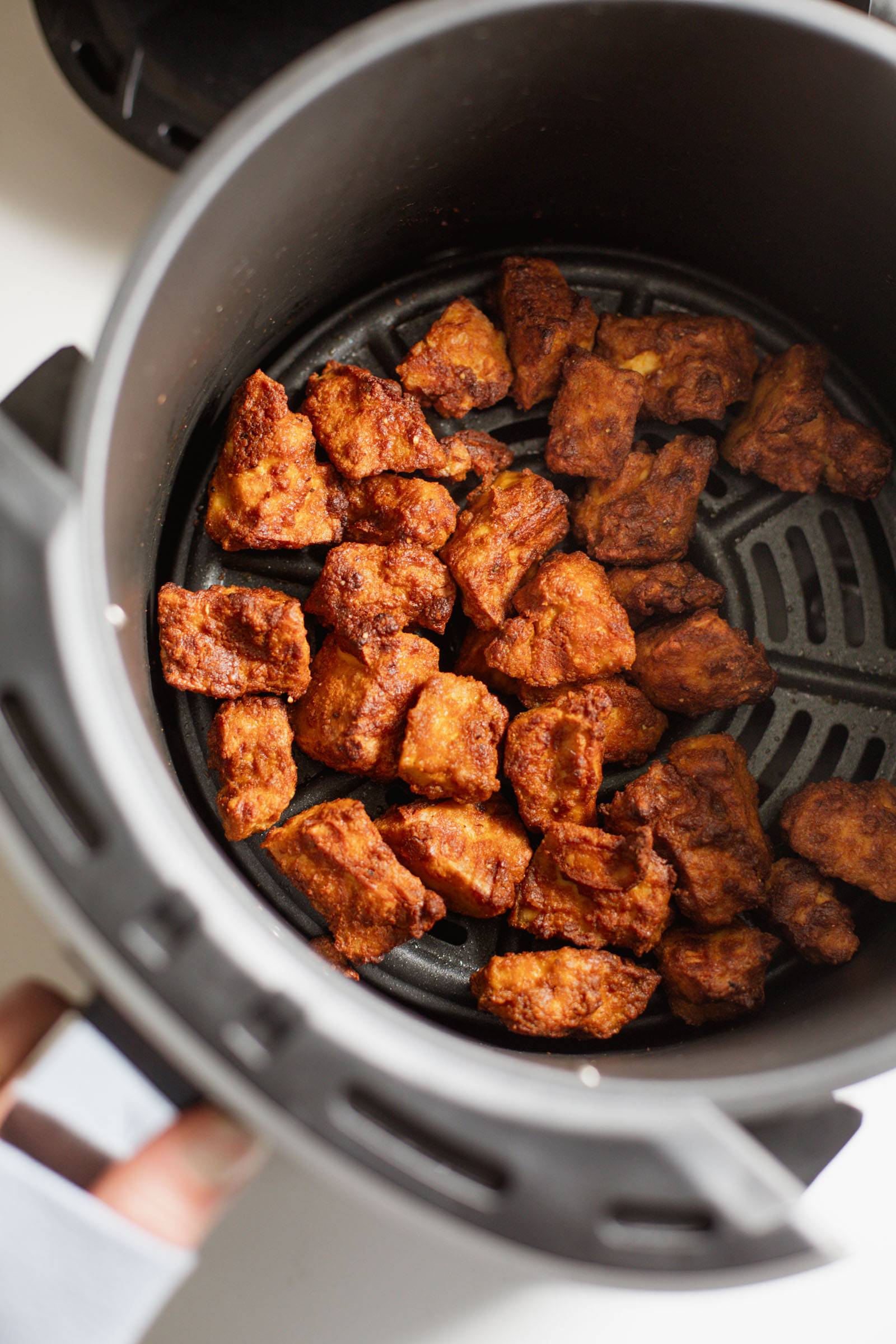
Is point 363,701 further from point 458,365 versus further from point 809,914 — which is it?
point 809,914

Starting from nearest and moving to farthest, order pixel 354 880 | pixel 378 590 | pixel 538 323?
pixel 354 880 → pixel 378 590 → pixel 538 323

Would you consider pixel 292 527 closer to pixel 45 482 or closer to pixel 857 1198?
pixel 45 482

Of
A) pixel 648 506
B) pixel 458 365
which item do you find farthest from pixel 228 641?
pixel 648 506

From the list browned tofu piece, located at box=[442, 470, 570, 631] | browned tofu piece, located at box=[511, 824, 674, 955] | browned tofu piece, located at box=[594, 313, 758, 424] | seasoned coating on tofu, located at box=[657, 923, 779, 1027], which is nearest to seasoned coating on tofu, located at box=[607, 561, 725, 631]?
browned tofu piece, located at box=[442, 470, 570, 631]

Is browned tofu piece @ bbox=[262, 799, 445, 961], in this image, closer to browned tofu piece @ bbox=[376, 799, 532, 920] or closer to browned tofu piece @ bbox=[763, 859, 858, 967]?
browned tofu piece @ bbox=[376, 799, 532, 920]

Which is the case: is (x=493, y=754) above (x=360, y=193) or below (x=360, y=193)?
below

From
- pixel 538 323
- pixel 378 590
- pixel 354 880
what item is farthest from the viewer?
pixel 538 323

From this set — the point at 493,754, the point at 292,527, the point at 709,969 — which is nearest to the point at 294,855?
the point at 493,754
